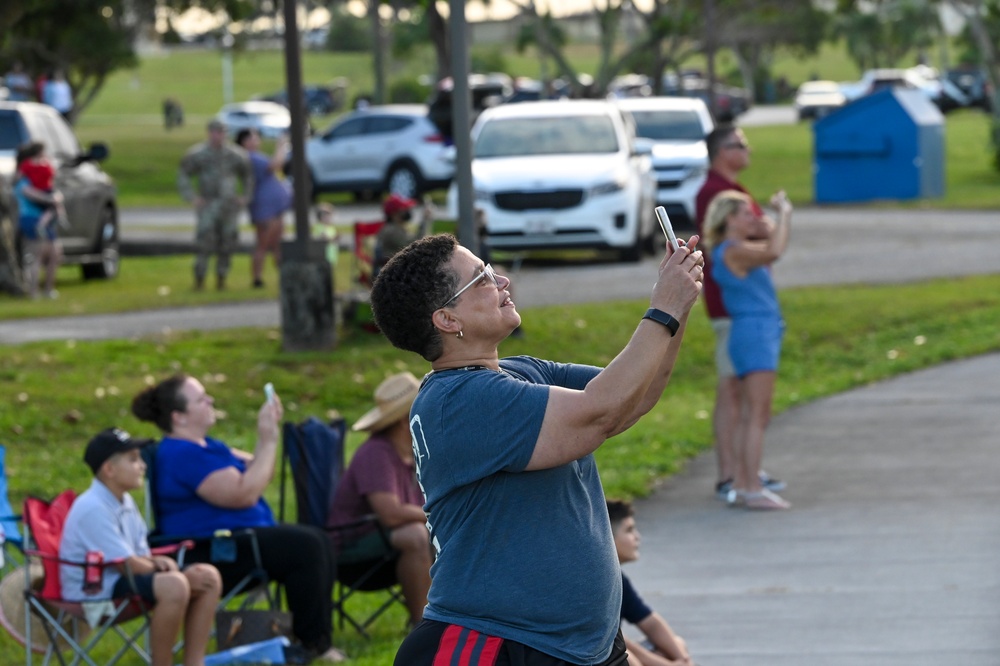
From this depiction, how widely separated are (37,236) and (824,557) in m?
11.6

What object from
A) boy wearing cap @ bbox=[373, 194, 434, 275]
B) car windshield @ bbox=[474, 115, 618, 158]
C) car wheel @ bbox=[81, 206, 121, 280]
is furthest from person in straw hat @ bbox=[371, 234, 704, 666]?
car wheel @ bbox=[81, 206, 121, 280]

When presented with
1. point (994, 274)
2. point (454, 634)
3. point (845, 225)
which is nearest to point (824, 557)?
point (454, 634)

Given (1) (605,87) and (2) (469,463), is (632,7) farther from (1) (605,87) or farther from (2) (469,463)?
(2) (469,463)

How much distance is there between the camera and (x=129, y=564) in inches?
247

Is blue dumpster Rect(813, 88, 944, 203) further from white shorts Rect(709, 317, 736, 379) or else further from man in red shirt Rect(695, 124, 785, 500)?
white shorts Rect(709, 317, 736, 379)

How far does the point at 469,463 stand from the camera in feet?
11.7

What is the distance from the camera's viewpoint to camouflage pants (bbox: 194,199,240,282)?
17.4 metres

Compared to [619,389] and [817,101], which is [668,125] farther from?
[817,101]

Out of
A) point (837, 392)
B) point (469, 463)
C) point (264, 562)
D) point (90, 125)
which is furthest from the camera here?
point (90, 125)

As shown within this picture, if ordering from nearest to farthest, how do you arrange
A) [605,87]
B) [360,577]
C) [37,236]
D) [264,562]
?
1. [264,562]
2. [360,577]
3. [37,236]
4. [605,87]

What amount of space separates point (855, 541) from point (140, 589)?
3.34 metres

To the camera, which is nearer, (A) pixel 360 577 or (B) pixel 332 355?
(A) pixel 360 577

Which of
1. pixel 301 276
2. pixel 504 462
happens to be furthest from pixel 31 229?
pixel 504 462

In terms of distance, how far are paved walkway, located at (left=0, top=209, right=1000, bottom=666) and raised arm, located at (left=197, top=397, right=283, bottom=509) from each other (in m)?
1.68
